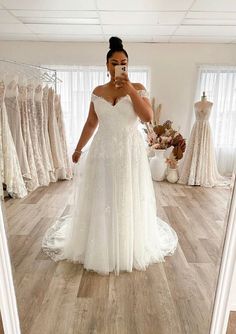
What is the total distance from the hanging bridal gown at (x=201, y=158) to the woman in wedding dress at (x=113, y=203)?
197mm

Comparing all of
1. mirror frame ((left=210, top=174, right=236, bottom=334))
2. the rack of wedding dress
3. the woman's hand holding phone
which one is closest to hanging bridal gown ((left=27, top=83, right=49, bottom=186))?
the rack of wedding dress

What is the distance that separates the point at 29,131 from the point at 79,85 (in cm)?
31

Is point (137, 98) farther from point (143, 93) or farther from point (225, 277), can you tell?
point (225, 277)

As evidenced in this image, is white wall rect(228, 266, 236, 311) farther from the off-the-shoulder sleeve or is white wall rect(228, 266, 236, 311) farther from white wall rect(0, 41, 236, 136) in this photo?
the off-the-shoulder sleeve

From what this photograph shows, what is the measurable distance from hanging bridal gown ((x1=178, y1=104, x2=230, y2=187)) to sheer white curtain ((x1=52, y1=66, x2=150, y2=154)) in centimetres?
26

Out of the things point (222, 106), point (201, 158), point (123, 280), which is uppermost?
Answer: point (222, 106)

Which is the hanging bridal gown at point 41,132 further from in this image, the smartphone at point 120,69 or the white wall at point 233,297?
the white wall at point 233,297

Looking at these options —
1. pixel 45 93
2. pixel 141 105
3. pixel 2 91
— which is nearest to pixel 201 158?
pixel 141 105

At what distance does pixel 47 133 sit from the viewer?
1.13 metres


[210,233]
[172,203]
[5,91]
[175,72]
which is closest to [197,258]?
[210,233]

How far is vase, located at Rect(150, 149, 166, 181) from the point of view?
4.00 ft

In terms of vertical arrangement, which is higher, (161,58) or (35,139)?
(161,58)

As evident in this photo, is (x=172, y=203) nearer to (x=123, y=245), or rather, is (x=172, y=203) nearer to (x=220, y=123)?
(x=123, y=245)

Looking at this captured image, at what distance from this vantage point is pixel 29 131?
113 centimetres
